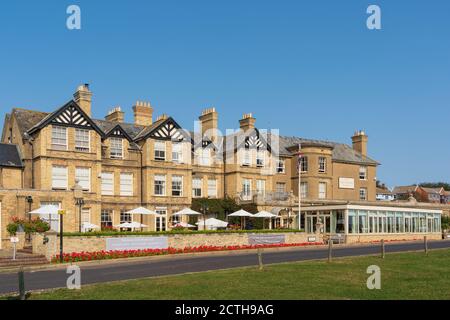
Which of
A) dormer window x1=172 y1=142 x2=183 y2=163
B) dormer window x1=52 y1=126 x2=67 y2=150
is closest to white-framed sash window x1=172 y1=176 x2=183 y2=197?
dormer window x1=172 y1=142 x2=183 y2=163

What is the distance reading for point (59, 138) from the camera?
140ft

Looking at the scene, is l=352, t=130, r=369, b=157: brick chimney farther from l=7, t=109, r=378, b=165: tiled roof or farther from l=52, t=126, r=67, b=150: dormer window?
l=52, t=126, r=67, b=150: dormer window

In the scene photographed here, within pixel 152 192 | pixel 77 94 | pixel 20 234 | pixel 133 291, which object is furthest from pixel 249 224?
pixel 133 291

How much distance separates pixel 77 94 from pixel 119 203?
10.0m

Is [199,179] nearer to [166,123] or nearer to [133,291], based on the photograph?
[166,123]

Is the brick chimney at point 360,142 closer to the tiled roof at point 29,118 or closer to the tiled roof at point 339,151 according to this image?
the tiled roof at point 339,151

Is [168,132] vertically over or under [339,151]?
over

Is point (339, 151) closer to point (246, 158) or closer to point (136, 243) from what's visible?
point (246, 158)

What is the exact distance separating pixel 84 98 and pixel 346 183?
31932 mm

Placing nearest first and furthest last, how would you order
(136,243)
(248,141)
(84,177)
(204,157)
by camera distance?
(136,243), (84,177), (204,157), (248,141)

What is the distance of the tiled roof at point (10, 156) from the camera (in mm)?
42062

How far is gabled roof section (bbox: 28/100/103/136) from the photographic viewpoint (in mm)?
41625

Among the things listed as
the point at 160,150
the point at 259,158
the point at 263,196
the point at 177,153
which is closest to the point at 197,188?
the point at 177,153

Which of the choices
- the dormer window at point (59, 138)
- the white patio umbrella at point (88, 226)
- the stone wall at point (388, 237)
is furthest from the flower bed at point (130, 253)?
the dormer window at point (59, 138)
